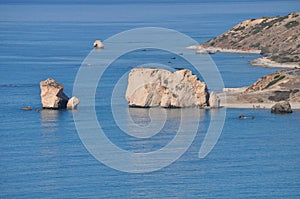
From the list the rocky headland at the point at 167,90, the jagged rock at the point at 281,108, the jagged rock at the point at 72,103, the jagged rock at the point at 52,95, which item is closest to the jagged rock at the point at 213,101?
the rocky headland at the point at 167,90

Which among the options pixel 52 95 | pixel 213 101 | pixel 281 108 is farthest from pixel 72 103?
pixel 281 108

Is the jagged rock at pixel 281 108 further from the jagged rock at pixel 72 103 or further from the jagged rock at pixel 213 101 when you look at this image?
the jagged rock at pixel 72 103

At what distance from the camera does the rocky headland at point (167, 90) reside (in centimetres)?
11762

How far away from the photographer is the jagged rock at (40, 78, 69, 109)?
115m

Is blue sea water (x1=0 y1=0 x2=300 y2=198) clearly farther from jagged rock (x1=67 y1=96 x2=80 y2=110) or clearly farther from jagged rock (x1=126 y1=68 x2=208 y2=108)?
jagged rock (x1=126 y1=68 x2=208 y2=108)

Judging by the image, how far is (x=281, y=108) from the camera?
115 meters

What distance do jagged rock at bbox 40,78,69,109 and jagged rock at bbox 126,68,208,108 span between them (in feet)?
28.0

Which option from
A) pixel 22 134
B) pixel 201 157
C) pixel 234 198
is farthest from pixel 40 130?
pixel 234 198

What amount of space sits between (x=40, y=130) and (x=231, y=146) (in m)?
20.8

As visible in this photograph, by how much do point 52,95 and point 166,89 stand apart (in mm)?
13358

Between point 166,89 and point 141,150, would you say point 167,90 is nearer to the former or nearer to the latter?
point 166,89

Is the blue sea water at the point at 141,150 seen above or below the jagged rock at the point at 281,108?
below

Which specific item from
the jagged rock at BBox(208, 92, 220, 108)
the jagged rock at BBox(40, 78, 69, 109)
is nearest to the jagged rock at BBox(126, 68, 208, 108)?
the jagged rock at BBox(208, 92, 220, 108)

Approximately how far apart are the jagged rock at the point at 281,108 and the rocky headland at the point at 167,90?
718cm
